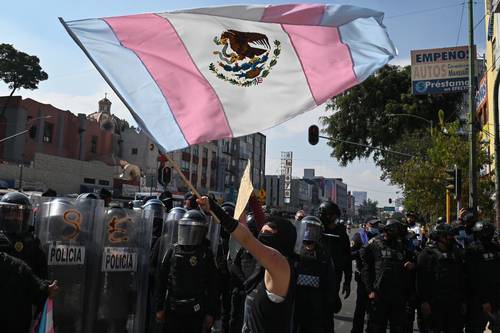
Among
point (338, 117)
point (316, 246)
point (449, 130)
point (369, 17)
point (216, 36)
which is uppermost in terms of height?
point (338, 117)

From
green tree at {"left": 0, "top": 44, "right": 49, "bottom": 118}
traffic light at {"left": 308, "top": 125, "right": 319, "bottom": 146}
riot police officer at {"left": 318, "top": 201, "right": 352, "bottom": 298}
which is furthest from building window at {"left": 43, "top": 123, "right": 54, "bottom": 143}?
riot police officer at {"left": 318, "top": 201, "right": 352, "bottom": 298}

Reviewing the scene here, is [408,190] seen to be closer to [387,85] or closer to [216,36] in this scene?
[387,85]

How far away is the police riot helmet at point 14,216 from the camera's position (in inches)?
183

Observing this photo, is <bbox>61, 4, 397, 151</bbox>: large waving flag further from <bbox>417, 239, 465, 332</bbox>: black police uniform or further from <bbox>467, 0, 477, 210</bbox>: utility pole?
<bbox>467, 0, 477, 210</bbox>: utility pole

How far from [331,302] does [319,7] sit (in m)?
3.30

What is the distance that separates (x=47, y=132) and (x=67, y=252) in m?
43.6

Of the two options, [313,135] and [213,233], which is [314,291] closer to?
[213,233]

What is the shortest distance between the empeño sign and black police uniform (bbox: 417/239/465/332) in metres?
15.3

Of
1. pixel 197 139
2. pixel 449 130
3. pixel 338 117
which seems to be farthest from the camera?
pixel 338 117

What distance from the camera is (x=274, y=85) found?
570 centimetres

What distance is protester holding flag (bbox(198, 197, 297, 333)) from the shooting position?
3.06 m

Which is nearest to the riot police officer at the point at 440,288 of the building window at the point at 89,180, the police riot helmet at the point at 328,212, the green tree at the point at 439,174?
the police riot helmet at the point at 328,212

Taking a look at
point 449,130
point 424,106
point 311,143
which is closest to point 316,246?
point 311,143

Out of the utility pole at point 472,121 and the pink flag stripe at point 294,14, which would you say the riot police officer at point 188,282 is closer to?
→ the pink flag stripe at point 294,14
